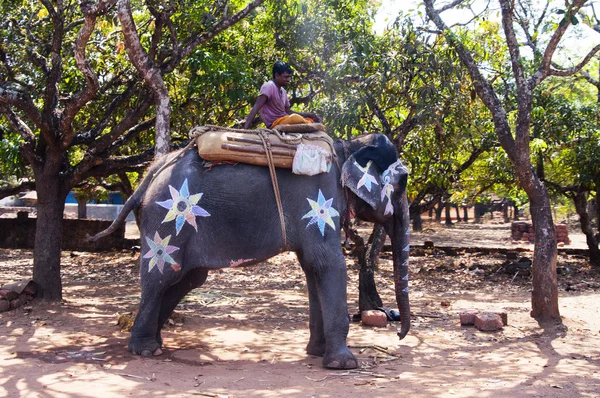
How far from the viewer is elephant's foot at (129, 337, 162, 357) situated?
6336mm

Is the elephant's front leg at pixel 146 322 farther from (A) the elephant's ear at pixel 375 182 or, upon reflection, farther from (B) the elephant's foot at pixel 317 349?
(A) the elephant's ear at pixel 375 182

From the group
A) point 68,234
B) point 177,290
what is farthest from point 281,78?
point 68,234

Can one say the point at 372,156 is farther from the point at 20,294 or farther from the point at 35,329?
the point at 20,294

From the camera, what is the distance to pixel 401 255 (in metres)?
6.93

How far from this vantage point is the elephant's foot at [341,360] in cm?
597

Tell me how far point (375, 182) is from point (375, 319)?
7.53ft

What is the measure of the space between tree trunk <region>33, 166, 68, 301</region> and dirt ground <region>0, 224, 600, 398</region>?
1.24 feet

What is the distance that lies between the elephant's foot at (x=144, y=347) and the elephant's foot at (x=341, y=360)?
1.68 metres

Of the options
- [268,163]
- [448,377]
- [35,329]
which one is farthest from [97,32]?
[448,377]

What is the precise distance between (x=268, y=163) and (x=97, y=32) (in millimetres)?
6595

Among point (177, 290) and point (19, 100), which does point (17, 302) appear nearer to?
point (19, 100)

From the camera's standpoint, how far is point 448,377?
5738 mm

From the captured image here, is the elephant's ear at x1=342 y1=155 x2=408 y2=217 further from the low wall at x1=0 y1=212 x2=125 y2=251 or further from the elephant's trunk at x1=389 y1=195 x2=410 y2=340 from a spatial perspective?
the low wall at x1=0 y1=212 x2=125 y2=251

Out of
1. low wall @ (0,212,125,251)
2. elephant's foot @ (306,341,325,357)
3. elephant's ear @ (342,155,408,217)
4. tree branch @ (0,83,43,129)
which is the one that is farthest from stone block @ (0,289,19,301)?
low wall @ (0,212,125,251)
